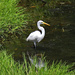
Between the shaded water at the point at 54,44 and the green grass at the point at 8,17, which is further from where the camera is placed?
the green grass at the point at 8,17

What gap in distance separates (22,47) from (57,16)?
4.20m

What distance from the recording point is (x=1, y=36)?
823 centimetres

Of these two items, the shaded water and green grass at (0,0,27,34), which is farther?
green grass at (0,0,27,34)

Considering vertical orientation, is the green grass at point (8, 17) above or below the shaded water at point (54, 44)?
above

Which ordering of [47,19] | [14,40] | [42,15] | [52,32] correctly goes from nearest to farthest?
1. [14,40]
2. [52,32]
3. [47,19]
4. [42,15]

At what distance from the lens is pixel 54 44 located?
793 centimetres

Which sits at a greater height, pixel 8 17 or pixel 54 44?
pixel 8 17

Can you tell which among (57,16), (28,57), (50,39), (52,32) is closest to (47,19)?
(57,16)

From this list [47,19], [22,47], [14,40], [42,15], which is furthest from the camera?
[42,15]

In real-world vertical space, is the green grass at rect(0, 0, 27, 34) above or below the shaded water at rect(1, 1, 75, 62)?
above

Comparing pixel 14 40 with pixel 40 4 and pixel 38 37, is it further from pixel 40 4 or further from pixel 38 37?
pixel 40 4

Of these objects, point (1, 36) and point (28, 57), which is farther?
point (1, 36)

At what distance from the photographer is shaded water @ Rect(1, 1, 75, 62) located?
7000mm

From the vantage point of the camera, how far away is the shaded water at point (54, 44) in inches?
276
